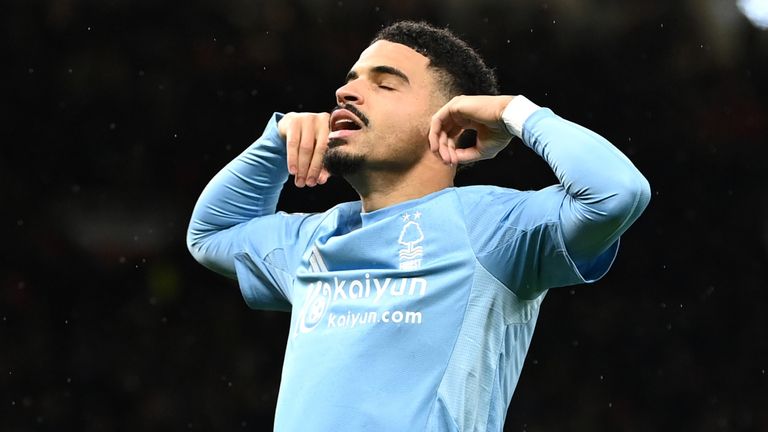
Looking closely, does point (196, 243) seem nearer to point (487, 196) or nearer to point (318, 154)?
point (318, 154)

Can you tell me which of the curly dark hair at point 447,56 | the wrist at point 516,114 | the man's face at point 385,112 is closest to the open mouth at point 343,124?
the man's face at point 385,112

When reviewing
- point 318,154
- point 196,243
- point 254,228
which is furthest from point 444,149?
point 196,243

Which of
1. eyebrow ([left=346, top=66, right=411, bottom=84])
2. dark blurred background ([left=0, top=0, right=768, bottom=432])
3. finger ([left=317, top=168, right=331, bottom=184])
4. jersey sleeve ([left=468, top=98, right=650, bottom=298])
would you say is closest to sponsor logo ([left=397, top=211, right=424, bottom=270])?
jersey sleeve ([left=468, top=98, right=650, bottom=298])

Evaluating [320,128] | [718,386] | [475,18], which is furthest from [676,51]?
[320,128]

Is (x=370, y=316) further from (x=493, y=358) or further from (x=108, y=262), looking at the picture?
(x=108, y=262)

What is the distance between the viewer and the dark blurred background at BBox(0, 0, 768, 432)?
4.86m

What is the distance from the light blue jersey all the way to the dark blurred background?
2.53 m

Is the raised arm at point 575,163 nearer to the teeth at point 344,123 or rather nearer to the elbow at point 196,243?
the teeth at point 344,123

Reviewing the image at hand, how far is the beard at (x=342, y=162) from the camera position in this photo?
7.66 ft

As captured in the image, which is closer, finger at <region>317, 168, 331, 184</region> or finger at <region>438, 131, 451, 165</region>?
finger at <region>438, 131, 451, 165</region>

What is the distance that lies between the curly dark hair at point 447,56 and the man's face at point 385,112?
41 mm

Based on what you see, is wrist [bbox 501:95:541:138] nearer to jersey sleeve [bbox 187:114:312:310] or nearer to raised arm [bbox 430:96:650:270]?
raised arm [bbox 430:96:650:270]

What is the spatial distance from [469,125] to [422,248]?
9.8 inches

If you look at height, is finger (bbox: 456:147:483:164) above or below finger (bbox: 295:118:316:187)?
below
